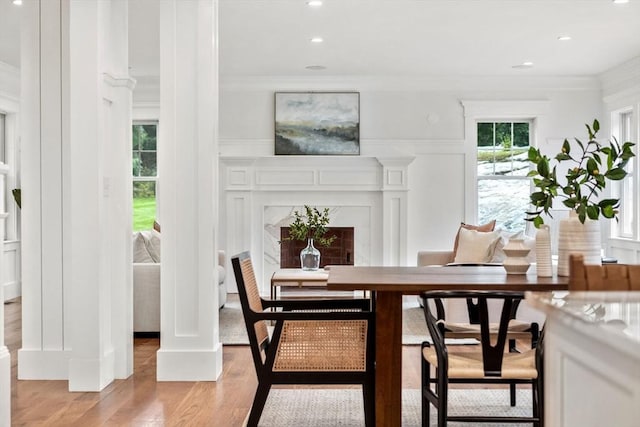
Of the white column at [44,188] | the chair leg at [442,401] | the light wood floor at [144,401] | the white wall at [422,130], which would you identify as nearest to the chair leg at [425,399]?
the chair leg at [442,401]

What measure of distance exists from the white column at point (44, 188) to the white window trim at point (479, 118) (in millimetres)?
5338

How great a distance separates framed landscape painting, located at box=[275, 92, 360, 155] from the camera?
26.7 ft

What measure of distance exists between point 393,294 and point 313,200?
548cm

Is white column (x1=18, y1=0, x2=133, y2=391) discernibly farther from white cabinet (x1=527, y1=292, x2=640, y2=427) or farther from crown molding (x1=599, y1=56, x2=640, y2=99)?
crown molding (x1=599, y1=56, x2=640, y2=99)

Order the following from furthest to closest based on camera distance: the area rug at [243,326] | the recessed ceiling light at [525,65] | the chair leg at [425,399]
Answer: the recessed ceiling light at [525,65]
the area rug at [243,326]
the chair leg at [425,399]

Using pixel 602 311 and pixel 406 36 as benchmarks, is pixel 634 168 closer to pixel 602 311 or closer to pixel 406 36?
pixel 406 36

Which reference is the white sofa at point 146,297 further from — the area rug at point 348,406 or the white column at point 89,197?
the area rug at point 348,406

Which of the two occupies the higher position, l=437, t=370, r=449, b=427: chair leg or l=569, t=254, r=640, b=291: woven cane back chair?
l=569, t=254, r=640, b=291: woven cane back chair

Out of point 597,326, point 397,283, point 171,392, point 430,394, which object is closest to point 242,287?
point 397,283

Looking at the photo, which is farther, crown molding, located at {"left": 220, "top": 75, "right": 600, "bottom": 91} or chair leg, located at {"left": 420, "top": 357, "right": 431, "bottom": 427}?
crown molding, located at {"left": 220, "top": 75, "right": 600, "bottom": 91}

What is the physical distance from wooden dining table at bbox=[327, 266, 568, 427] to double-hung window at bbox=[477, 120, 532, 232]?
553 cm

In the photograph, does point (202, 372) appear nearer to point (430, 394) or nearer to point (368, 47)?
point (430, 394)

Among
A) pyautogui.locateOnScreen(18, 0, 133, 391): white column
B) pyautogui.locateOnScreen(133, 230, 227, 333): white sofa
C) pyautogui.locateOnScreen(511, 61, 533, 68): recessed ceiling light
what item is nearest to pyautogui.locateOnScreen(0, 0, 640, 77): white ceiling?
pyautogui.locateOnScreen(511, 61, 533, 68): recessed ceiling light

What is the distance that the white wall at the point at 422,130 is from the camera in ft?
26.9
